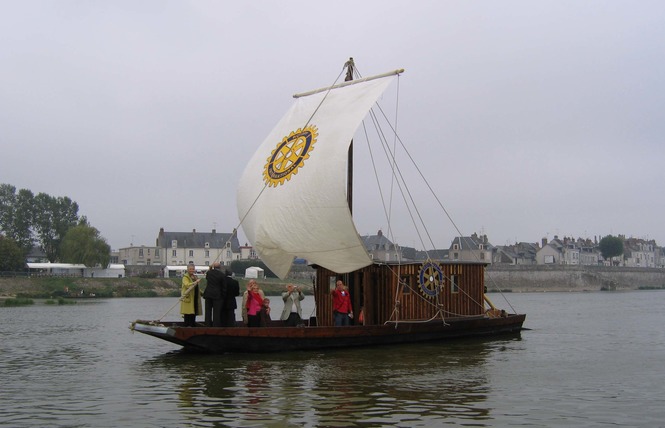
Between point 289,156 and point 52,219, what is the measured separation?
301 feet

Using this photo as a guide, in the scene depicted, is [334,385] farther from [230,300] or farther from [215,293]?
[230,300]

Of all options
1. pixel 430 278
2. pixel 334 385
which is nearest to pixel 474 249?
pixel 430 278

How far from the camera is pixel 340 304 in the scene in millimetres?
21312

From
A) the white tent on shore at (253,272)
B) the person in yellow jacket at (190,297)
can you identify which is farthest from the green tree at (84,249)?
the person in yellow jacket at (190,297)

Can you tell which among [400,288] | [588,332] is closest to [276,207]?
[400,288]

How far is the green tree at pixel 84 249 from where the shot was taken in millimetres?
91938

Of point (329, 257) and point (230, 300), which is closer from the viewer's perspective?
point (230, 300)

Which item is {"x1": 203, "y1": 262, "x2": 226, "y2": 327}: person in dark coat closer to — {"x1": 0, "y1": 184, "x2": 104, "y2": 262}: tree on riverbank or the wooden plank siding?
the wooden plank siding

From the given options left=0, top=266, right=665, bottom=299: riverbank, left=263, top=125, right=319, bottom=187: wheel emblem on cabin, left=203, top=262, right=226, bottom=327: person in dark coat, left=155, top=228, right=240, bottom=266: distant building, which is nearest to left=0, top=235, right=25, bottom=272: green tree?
left=0, top=266, right=665, bottom=299: riverbank

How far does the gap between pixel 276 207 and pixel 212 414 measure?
34.6ft

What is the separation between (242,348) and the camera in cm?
1955

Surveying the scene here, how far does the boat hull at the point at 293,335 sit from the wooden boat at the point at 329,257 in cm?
3

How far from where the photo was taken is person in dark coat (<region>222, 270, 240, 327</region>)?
19587 mm

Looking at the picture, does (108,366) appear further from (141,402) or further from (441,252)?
(441,252)
